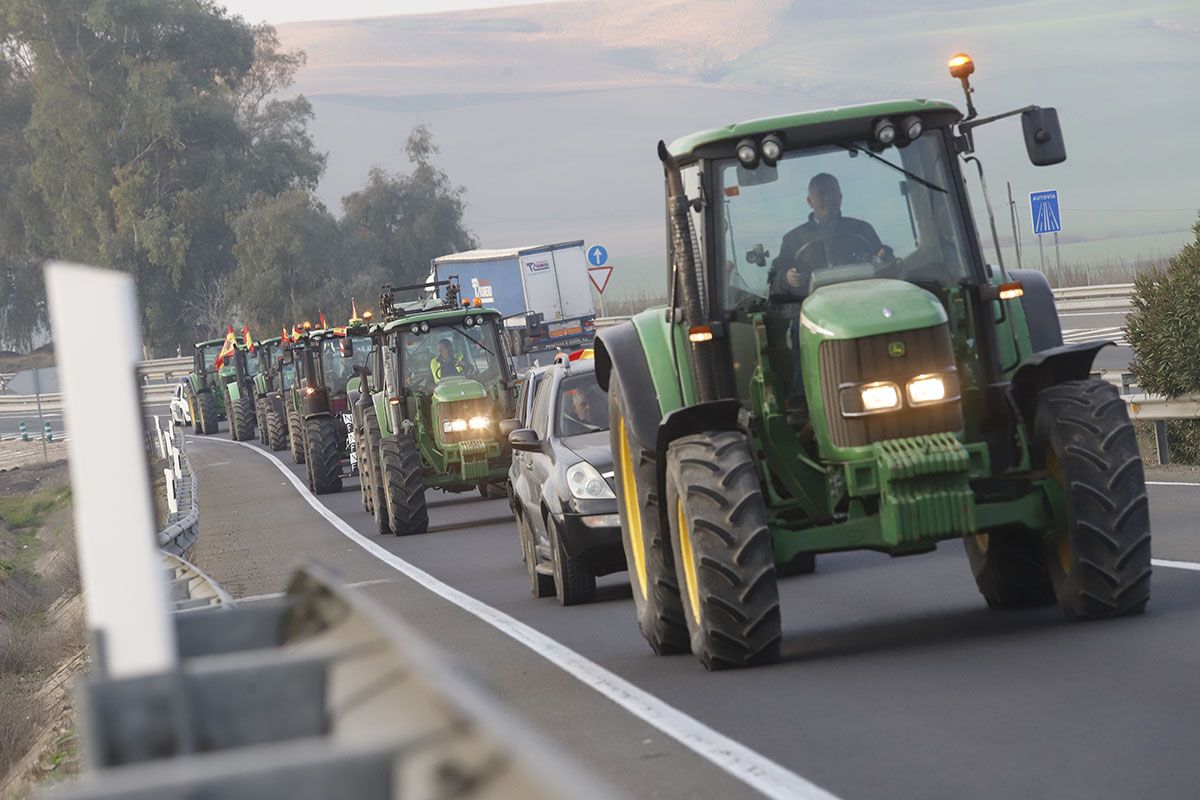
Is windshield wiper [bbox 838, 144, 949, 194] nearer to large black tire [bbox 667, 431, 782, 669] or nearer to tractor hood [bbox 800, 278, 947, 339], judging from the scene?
tractor hood [bbox 800, 278, 947, 339]

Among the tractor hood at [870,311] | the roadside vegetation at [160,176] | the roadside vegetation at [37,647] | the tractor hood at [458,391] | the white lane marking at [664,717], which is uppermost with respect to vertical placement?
the roadside vegetation at [160,176]

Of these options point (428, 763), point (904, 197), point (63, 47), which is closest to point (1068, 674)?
point (904, 197)

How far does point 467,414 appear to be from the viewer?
24875 millimetres

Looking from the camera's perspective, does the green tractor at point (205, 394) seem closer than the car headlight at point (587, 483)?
No

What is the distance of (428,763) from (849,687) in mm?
7316

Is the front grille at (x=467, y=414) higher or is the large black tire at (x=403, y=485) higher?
the front grille at (x=467, y=414)

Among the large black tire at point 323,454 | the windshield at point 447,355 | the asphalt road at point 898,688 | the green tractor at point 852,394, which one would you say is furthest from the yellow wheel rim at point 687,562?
the large black tire at point 323,454

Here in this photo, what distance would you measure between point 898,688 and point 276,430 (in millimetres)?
39560

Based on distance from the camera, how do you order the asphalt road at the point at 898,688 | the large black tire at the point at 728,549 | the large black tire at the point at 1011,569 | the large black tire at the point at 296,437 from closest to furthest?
the asphalt road at the point at 898,688
the large black tire at the point at 728,549
the large black tire at the point at 1011,569
the large black tire at the point at 296,437

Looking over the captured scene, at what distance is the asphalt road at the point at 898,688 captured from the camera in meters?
7.52

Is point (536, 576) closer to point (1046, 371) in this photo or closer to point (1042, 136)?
point (1046, 371)

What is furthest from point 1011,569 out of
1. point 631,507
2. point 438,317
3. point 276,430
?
point 276,430

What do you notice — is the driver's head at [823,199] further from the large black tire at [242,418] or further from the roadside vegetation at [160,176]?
the roadside vegetation at [160,176]

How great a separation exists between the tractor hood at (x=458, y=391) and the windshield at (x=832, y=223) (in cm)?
1388
